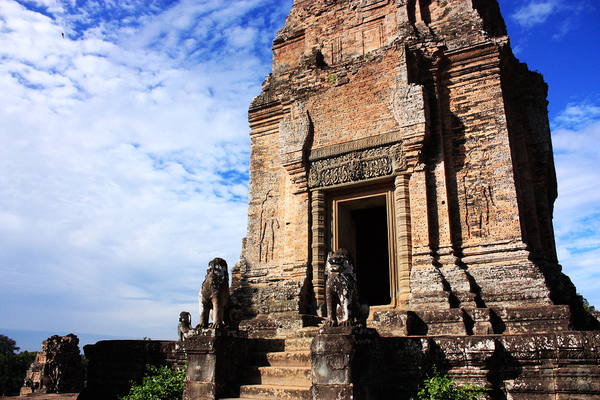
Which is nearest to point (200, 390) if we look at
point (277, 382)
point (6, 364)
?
point (277, 382)

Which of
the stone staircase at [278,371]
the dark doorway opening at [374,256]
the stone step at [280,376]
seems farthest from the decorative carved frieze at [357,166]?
the stone step at [280,376]

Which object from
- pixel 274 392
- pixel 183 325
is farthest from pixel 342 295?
pixel 183 325

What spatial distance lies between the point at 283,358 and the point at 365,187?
518 centimetres

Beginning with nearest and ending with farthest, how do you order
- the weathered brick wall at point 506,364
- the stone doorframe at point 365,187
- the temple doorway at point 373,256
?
the weathered brick wall at point 506,364 < the stone doorframe at point 365,187 < the temple doorway at point 373,256

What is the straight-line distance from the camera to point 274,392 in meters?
6.95

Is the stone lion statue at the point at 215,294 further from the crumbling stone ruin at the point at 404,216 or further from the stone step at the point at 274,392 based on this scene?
the stone step at the point at 274,392

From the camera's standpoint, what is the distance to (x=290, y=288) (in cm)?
1114

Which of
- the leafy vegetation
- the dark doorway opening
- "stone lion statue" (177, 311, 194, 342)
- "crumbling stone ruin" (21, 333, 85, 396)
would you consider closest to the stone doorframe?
"stone lion statue" (177, 311, 194, 342)

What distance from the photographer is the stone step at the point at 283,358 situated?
7666 mm

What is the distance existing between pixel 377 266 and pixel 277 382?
964 centimetres

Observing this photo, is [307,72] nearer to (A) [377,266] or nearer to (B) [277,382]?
(A) [377,266]

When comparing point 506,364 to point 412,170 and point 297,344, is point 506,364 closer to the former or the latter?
point 297,344

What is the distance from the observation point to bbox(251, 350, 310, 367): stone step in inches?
302

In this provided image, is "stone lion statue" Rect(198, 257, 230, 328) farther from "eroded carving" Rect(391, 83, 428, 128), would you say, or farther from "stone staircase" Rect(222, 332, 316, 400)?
"eroded carving" Rect(391, 83, 428, 128)
